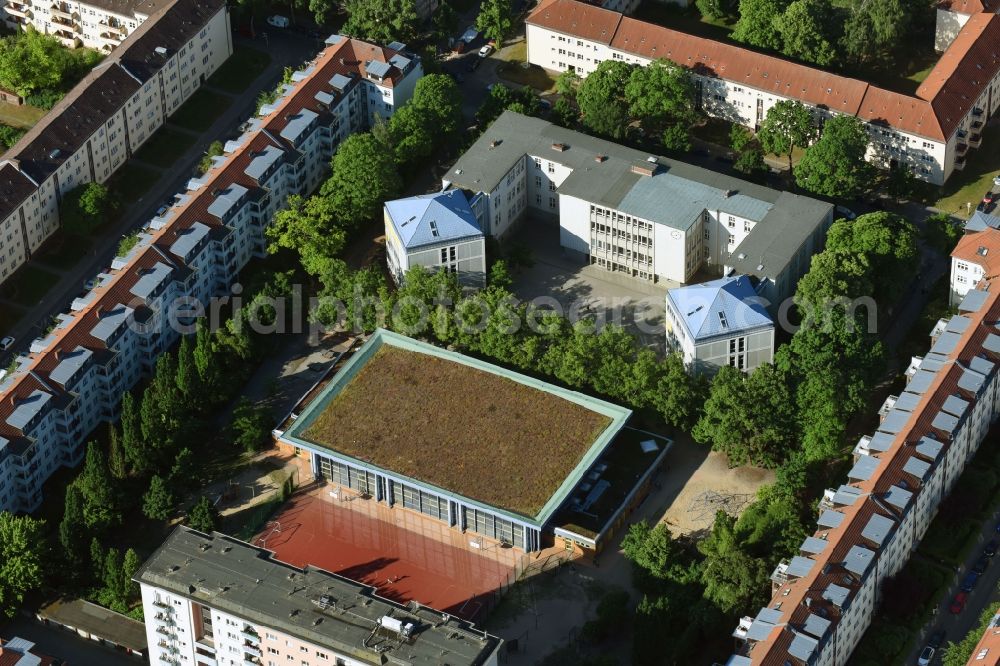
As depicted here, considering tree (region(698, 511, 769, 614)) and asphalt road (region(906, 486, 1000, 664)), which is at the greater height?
tree (region(698, 511, 769, 614))

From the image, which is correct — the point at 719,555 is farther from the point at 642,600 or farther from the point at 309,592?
the point at 309,592

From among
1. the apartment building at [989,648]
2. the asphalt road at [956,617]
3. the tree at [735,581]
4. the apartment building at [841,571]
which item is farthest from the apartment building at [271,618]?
the apartment building at [989,648]

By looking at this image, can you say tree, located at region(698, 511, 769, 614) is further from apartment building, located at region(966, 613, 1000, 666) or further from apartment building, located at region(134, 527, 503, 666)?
apartment building, located at region(134, 527, 503, 666)

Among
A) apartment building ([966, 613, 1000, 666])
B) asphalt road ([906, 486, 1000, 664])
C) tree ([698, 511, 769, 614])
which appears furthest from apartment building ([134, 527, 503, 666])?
apartment building ([966, 613, 1000, 666])

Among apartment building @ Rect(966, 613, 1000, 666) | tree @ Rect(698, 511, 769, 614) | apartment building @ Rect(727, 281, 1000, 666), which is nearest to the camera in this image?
apartment building @ Rect(966, 613, 1000, 666)

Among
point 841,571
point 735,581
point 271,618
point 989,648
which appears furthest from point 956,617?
point 271,618

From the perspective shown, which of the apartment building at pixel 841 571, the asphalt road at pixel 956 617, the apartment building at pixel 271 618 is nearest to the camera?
the apartment building at pixel 271 618

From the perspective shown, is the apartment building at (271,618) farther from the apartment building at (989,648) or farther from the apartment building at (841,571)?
the apartment building at (989,648)

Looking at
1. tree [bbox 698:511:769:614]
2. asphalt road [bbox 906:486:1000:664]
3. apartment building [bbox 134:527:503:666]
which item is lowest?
asphalt road [bbox 906:486:1000:664]

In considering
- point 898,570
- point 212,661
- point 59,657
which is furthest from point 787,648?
point 59,657
